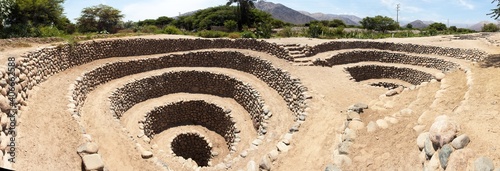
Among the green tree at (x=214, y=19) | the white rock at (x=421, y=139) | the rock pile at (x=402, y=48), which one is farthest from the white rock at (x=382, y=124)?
the green tree at (x=214, y=19)

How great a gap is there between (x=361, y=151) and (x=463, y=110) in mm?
2703

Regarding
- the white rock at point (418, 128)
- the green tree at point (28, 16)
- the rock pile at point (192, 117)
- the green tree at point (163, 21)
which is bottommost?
the rock pile at point (192, 117)

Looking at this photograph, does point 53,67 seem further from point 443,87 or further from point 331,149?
point 443,87

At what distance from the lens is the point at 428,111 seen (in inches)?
331

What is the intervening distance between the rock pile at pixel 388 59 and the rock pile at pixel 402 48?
1397 millimetres

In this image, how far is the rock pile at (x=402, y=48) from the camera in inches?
934

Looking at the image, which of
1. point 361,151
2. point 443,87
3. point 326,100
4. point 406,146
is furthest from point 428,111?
point 326,100

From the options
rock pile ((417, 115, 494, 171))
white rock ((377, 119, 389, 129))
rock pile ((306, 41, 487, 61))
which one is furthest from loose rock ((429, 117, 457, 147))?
rock pile ((306, 41, 487, 61))

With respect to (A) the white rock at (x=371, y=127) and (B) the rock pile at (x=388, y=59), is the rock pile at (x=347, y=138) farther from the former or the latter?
(B) the rock pile at (x=388, y=59)

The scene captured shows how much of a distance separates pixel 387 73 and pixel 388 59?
1996 millimetres

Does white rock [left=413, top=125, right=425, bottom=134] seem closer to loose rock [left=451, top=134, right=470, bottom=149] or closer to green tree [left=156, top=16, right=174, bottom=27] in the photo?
loose rock [left=451, top=134, right=470, bottom=149]

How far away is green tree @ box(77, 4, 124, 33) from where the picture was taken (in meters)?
37.7

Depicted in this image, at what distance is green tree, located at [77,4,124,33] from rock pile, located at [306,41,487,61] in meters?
26.0

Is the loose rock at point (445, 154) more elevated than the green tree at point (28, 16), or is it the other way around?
the green tree at point (28, 16)
